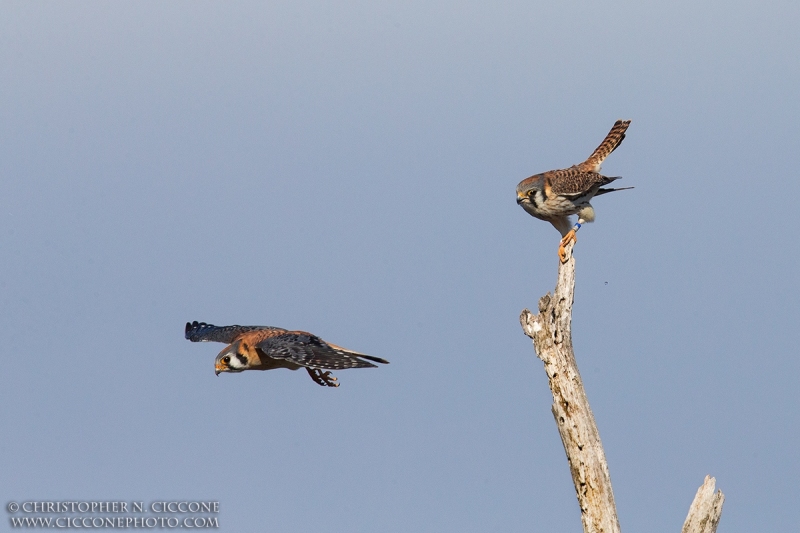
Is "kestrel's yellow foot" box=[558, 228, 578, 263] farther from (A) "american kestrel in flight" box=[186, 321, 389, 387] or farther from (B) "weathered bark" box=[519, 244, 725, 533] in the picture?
(A) "american kestrel in flight" box=[186, 321, 389, 387]

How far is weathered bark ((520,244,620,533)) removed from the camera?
8.10 metres

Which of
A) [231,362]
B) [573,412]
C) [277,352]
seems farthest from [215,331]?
[573,412]

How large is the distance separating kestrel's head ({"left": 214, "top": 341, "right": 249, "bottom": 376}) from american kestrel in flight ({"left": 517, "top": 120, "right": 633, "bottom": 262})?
12.0 ft

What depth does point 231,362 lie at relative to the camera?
1017 centimetres

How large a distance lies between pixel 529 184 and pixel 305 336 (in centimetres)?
317

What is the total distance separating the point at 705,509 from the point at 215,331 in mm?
6271

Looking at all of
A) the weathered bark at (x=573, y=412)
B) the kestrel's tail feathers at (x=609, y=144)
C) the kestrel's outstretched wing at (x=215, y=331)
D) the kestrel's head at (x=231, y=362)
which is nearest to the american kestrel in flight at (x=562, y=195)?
the kestrel's tail feathers at (x=609, y=144)

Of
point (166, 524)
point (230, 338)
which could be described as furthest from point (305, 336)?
point (166, 524)

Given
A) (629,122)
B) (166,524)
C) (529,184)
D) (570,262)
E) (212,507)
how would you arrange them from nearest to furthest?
(570,262), (166,524), (212,507), (529,184), (629,122)

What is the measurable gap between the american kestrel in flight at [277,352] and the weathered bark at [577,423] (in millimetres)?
1779

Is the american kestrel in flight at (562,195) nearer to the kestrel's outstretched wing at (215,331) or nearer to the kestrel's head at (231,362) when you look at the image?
the kestrel's outstretched wing at (215,331)

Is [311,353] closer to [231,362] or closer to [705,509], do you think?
[231,362]

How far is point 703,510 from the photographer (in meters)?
8.01

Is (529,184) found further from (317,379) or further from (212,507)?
(212,507)
